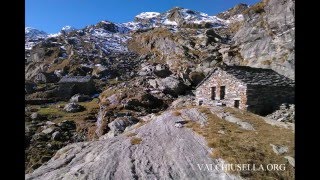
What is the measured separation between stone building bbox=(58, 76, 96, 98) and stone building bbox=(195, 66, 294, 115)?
3313 inches

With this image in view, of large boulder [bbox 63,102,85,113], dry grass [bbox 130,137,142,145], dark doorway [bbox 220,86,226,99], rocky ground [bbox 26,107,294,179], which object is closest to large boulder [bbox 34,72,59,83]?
large boulder [bbox 63,102,85,113]

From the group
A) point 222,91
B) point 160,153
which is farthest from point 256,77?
point 160,153

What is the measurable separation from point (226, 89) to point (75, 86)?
90253mm

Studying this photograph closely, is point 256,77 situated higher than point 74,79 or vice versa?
point 74,79

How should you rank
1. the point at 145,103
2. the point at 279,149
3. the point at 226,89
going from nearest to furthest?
the point at 279,149
the point at 226,89
the point at 145,103

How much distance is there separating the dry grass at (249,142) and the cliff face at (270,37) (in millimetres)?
23896

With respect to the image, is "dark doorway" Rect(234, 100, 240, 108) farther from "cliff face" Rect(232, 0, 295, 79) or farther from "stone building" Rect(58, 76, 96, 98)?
"stone building" Rect(58, 76, 96, 98)

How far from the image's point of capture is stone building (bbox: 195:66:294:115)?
1409 inches

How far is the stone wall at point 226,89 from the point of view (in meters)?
36.1

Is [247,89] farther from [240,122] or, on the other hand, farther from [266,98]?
[240,122]

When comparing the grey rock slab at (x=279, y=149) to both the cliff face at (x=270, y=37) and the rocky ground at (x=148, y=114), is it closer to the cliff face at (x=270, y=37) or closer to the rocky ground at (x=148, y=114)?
the rocky ground at (x=148, y=114)

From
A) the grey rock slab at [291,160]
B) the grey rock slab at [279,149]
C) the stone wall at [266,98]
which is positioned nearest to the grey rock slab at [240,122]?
the grey rock slab at [279,149]

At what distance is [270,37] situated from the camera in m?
63.5
